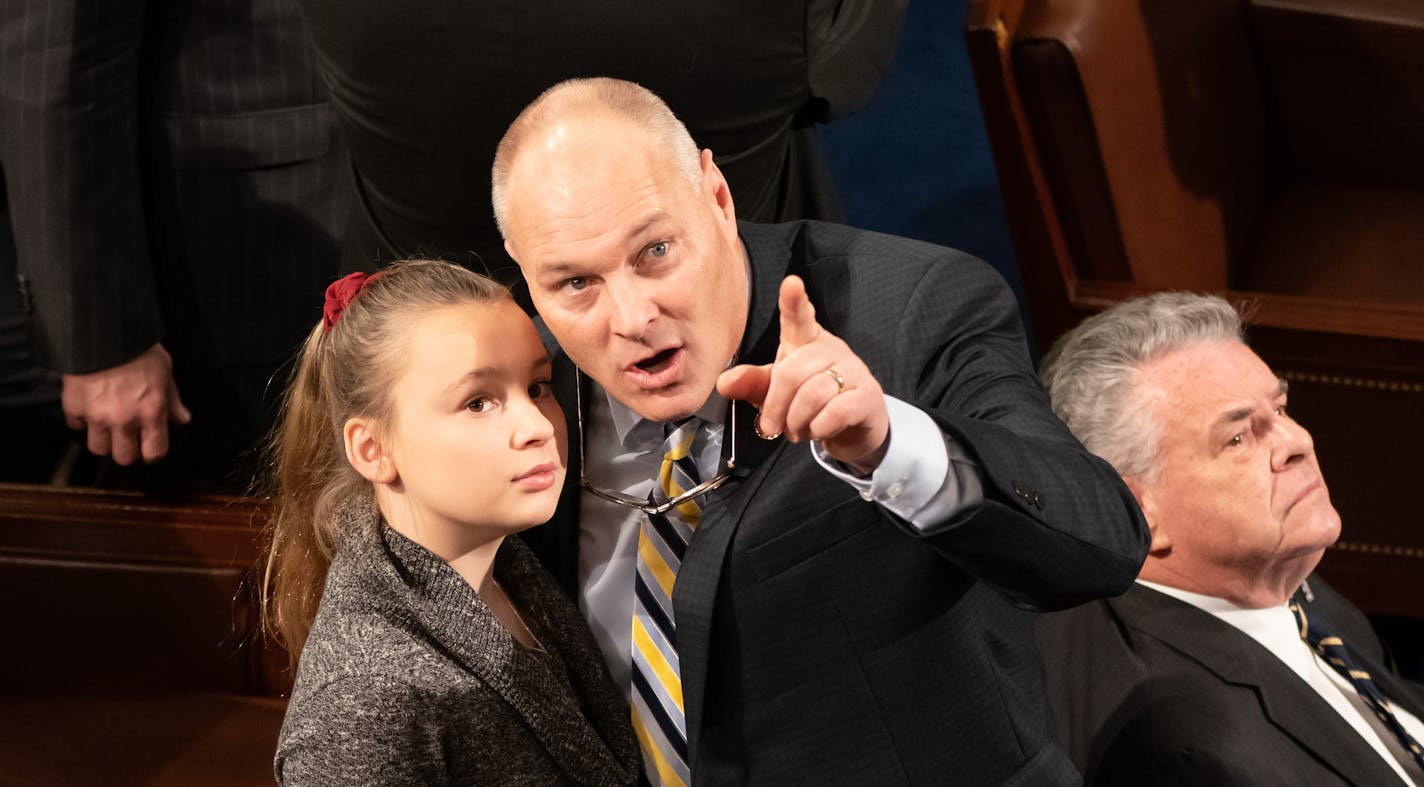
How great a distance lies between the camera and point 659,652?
70.9 inches

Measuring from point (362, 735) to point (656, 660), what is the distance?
38 centimetres

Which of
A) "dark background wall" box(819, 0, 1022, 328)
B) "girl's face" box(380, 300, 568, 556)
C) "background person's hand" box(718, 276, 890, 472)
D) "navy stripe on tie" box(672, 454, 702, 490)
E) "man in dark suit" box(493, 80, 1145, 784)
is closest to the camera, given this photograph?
"background person's hand" box(718, 276, 890, 472)

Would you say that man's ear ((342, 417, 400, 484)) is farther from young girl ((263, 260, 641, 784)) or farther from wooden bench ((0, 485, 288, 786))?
wooden bench ((0, 485, 288, 786))

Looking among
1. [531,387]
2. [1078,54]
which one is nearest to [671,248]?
[531,387]

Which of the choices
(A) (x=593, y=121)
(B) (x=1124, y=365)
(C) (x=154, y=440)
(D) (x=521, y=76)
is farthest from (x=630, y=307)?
(C) (x=154, y=440)

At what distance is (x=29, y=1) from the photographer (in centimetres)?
230

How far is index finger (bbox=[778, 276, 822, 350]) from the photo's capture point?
1302mm

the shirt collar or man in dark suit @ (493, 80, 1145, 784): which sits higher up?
man in dark suit @ (493, 80, 1145, 784)

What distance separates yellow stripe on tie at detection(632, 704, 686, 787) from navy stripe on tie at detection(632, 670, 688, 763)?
2 centimetres

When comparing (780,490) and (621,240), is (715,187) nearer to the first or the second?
(621,240)

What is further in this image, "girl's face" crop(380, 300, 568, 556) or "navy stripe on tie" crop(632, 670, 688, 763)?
"navy stripe on tie" crop(632, 670, 688, 763)

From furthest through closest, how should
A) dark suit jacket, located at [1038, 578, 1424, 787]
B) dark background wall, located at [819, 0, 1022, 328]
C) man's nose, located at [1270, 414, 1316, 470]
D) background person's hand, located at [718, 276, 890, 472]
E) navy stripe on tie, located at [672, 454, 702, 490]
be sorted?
dark background wall, located at [819, 0, 1022, 328] → man's nose, located at [1270, 414, 1316, 470] → dark suit jacket, located at [1038, 578, 1424, 787] → navy stripe on tie, located at [672, 454, 702, 490] → background person's hand, located at [718, 276, 890, 472]

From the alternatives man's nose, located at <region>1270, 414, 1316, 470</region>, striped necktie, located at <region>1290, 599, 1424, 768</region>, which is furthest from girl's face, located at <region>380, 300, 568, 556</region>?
striped necktie, located at <region>1290, 599, 1424, 768</region>

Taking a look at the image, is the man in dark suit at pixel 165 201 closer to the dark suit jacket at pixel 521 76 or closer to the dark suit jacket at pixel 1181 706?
the dark suit jacket at pixel 521 76
